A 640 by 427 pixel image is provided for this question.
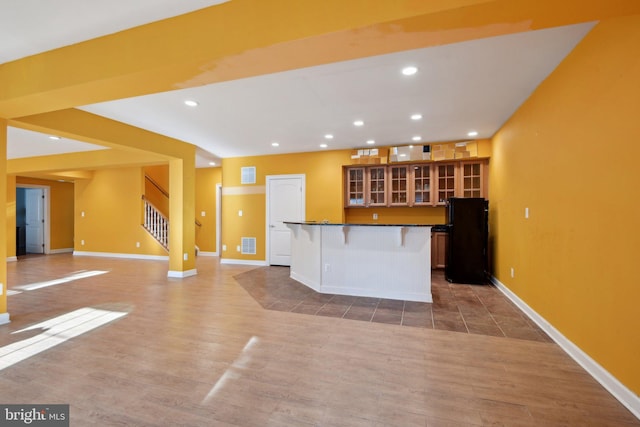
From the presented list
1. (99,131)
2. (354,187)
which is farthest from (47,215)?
(354,187)

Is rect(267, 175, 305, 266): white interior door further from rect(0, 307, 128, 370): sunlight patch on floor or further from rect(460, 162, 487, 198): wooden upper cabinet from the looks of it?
rect(0, 307, 128, 370): sunlight patch on floor

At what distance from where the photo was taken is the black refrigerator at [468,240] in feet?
16.5

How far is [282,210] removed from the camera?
268 inches

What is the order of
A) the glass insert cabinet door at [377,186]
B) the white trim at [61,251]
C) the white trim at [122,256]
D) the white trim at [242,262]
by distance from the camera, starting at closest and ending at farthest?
1. the glass insert cabinet door at [377,186]
2. the white trim at [242,262]
3. the white trim at [122,256]
4. the white trim at [61,251]

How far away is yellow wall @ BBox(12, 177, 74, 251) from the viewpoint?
931 centimetres

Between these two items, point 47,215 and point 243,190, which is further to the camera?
point 47,215

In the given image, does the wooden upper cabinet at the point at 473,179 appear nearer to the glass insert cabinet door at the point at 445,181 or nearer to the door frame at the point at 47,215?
the glass insert cabinet door at the point at 445,181

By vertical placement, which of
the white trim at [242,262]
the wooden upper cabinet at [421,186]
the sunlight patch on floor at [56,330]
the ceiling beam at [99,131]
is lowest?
the sunlight patch on floor at [56,330]

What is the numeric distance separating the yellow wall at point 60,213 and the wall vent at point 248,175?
707 centimetres

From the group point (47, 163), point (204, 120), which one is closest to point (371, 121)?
point (204, 120)

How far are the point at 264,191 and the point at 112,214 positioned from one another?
5073mm

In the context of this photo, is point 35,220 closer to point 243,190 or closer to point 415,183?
point 243,190

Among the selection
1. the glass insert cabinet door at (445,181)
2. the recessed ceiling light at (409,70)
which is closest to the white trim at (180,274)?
the recessed ceiling light at (409,70)

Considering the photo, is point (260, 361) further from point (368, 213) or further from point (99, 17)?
point (368, 213)
